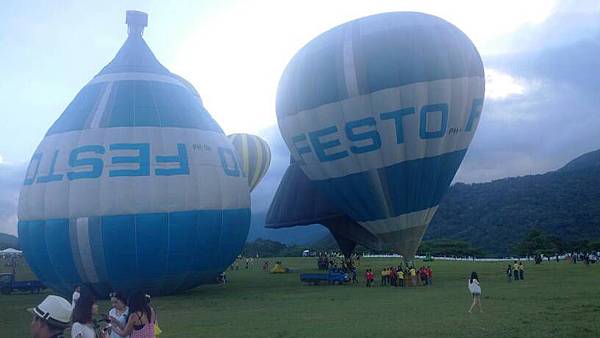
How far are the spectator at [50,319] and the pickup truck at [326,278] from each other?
2009cm

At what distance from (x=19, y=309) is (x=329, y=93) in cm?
1356

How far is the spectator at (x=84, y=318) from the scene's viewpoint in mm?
4688

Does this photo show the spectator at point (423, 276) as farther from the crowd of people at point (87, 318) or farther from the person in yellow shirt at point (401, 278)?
the crowd of people at point (87, 318)

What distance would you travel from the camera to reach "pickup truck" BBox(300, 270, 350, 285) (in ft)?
77.8

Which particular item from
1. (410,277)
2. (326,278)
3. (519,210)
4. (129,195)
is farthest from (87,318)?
(519,210)

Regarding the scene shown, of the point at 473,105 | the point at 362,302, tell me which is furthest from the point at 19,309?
the point at 473,105

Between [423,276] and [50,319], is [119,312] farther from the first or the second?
[423,276]

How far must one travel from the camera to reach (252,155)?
38375mm

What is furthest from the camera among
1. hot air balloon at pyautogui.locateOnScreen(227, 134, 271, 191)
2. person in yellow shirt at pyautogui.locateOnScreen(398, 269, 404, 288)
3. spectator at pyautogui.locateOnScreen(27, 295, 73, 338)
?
hot air balloon at pyautogui.locateOnScreen(227, 134, 271, 191)

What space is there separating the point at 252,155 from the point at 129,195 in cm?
2157

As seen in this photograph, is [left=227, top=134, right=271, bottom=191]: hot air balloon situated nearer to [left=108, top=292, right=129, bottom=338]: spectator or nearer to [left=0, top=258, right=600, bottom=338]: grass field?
[left=0, top=258, right=600, bottom=338]: grass field

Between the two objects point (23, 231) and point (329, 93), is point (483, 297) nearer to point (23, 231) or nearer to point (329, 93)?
point (329, 93)

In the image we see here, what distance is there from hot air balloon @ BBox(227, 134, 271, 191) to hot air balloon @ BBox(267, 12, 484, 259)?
49.8 ft

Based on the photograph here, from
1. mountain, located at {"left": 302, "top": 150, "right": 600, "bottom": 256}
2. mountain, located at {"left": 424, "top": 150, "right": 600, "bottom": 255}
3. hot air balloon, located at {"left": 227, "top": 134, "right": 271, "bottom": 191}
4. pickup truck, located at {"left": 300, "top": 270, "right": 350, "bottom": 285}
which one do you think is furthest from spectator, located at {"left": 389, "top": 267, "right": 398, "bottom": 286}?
mountain, located at {"left": 424, "top": 150, "right": 600, "bottom": 255}
